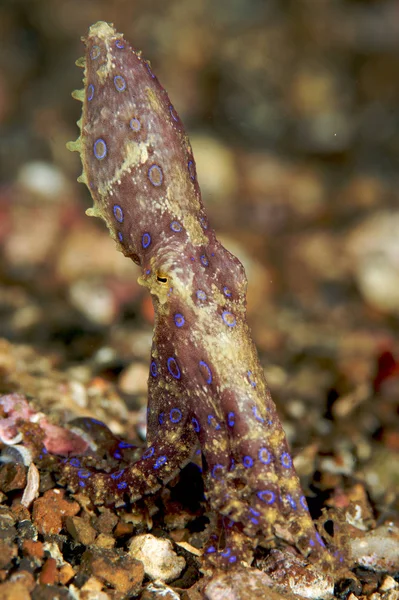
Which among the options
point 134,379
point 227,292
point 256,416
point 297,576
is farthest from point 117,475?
point 134,379

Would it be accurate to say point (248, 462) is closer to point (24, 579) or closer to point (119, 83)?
point (24, 579)

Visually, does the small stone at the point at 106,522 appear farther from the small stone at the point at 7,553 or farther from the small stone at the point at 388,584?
the small stone at the point at 388,584

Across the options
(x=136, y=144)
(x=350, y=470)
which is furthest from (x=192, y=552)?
(x=136, y=144)

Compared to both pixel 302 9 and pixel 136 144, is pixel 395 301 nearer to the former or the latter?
pixel 136 144

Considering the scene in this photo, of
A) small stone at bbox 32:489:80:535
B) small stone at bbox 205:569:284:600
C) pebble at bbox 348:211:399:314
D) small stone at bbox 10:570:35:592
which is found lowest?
small stone at bbox 10:570:35:592

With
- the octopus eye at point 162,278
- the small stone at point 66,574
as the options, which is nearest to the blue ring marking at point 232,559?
the small stone at point 66,574

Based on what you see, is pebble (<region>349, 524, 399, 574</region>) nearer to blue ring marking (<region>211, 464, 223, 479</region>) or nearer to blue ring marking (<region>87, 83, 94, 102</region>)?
blue ring marking (<region>211, 464, 223, 479</region>)

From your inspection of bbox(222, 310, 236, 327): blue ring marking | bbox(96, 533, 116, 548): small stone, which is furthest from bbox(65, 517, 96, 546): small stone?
bbox(222, 310, 236, 327): blue ring marking
